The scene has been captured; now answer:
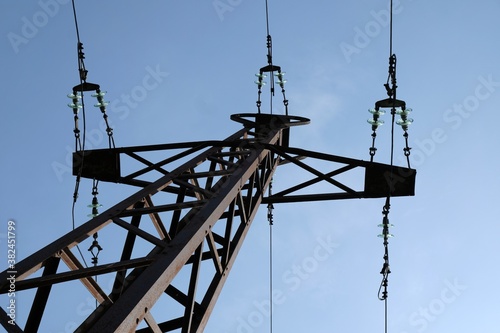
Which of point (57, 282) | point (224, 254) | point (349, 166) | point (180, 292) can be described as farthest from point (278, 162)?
point (57, 282)

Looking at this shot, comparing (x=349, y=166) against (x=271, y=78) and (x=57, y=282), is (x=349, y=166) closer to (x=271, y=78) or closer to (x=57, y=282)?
(x=271, y=78)

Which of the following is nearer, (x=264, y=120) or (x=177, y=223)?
(x=177, y=223)

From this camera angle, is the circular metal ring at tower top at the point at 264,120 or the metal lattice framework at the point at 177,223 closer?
the metal lattice framework at the point at 177,223

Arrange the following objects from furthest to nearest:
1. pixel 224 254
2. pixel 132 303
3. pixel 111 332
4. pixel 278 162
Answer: pixel 278 162
pixel 224 254
pixel 132 303
pixel 111 332

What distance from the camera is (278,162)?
11883 mm

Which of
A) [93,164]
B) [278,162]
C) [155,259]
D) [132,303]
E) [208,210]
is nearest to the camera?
[132,303]

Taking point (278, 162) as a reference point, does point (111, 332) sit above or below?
below

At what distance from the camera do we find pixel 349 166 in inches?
400

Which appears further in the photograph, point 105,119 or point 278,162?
point 278,162

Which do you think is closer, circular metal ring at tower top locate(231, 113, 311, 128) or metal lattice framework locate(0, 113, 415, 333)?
metal lattice framework locate(0, 113, 415, 333)

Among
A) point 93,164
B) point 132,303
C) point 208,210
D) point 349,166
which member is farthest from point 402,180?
point 132,303

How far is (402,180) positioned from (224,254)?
2.78 meters

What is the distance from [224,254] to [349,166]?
8.80ft

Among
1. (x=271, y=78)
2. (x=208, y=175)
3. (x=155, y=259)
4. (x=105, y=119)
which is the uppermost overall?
(x=271, y=78)
